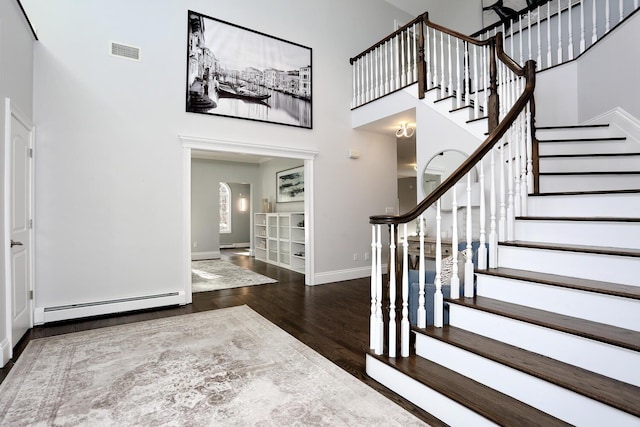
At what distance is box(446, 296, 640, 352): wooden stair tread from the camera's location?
1487 mm

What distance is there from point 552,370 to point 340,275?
396 cm

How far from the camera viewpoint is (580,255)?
1.98 m

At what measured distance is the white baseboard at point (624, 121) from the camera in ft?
10.2

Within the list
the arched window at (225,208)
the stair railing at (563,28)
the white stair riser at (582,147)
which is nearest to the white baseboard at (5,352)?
the white stair riser at (582,147)

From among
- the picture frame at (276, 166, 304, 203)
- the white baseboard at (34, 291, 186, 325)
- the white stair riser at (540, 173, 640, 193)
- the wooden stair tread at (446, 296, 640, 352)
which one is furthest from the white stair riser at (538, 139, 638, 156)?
the picture frame at (276, 166, 304, 203)

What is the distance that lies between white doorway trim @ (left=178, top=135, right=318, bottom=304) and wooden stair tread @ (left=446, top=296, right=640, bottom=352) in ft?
10.5

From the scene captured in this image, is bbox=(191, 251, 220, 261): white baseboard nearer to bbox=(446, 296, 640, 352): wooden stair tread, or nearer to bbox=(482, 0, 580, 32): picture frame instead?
bbox=(446, 296, 640, 352): wooden stair tread

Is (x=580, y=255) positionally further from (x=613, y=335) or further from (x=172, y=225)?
(x=172, y=225)

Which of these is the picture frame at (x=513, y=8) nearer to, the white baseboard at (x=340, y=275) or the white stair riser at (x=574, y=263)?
the white stair riser at (x=574, y=263)

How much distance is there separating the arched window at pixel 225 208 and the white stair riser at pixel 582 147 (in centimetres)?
A: 1007

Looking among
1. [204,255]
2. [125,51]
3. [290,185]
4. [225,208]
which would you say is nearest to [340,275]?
[290,185]

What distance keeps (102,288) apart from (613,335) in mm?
4396

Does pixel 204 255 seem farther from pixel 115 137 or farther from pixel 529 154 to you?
pixel 529 154

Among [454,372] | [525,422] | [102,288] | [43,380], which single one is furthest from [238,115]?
[525,422]
